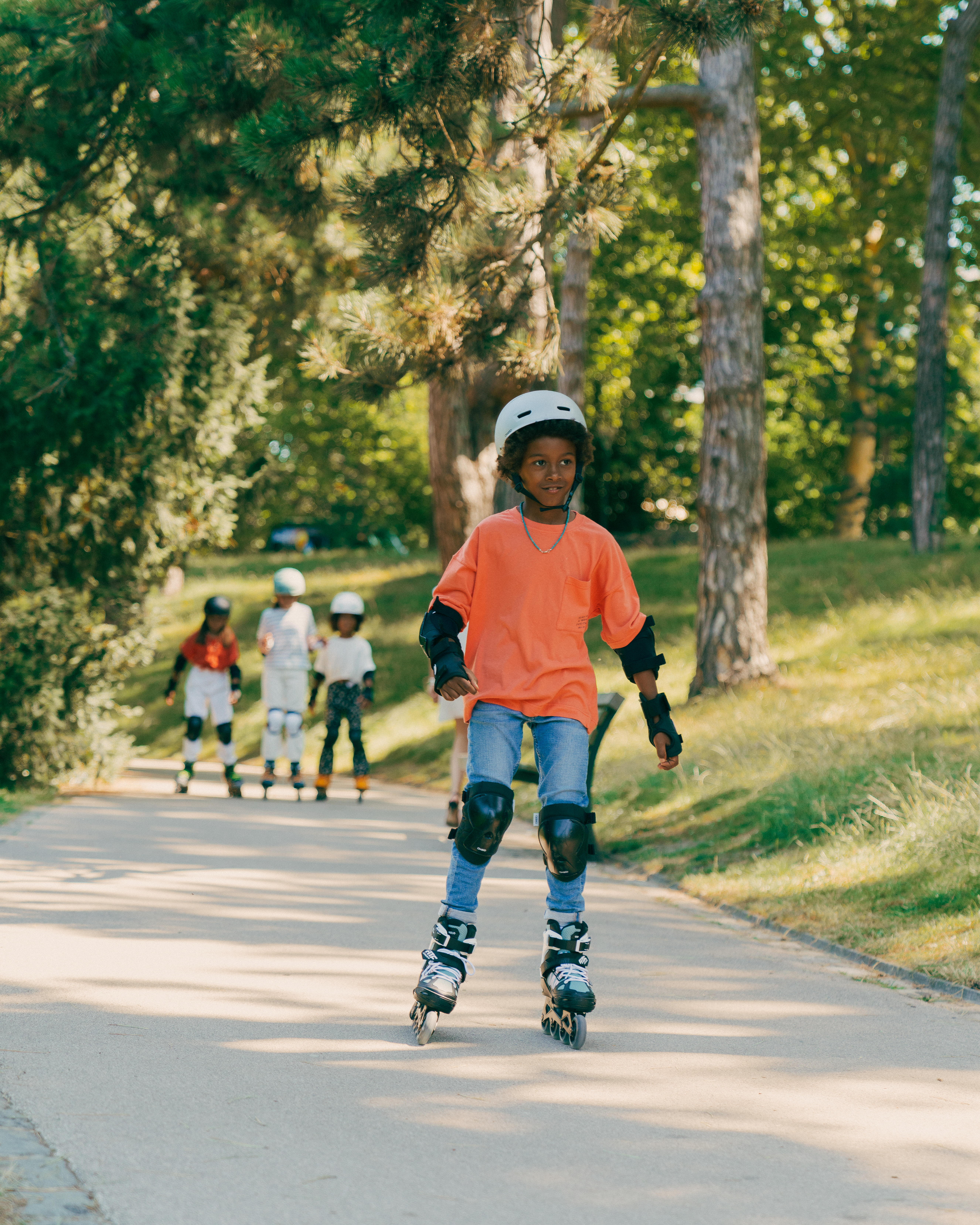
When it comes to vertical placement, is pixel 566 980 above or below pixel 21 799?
above

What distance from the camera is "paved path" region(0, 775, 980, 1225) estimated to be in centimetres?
296

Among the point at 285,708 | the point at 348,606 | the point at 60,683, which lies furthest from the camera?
the point at 285,708

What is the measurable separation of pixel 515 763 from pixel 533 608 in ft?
1.65

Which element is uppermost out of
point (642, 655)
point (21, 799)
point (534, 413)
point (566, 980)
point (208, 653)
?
point (534, 413)

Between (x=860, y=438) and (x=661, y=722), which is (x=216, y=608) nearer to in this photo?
(x=661, y=722)

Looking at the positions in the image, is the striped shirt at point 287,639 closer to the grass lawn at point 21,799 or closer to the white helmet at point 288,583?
the white helmet at point 288,583

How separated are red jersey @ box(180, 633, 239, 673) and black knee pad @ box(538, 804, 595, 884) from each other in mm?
7995

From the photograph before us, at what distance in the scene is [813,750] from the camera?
9438mm

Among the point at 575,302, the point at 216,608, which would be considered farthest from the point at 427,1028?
the point at 575,302

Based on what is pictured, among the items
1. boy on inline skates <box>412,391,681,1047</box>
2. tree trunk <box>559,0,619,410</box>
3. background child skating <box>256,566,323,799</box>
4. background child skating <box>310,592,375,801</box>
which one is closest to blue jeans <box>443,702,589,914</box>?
boy on inline skates <box>412,391,681,1047</box>

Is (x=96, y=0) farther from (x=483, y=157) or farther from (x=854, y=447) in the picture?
(x=854, y=447)

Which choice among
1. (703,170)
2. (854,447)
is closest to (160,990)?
(703,170)

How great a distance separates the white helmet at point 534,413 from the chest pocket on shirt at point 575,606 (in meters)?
0.50

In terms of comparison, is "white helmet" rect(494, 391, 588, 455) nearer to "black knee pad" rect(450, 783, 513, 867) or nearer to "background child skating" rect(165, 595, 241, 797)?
"black knee pad" rect(450, 783, 513, 867)
